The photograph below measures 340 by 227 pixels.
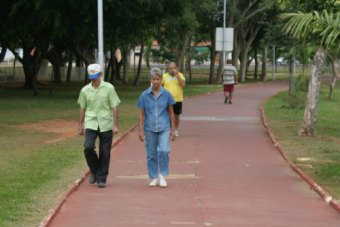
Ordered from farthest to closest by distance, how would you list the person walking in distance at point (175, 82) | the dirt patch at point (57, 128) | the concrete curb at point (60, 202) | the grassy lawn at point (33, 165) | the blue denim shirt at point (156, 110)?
the dirt patch at point (57, 128) → the person walking in distance at point (175, 82) → the blue denim shirt at point (156, 110) → the grassy lawn at point (33, 165) → the concrete curb at point (60, 202)

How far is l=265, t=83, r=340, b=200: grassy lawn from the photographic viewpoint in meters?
11.3

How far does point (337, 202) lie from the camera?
8906 millimetres

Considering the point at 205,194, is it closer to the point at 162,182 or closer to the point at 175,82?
the point at 162,182

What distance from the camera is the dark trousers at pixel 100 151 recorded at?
1016 cm

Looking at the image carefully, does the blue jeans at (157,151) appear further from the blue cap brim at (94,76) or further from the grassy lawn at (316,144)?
the grassy lawn at (316,144)

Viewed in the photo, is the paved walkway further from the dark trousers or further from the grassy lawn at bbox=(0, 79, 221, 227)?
the grassy lawn at bbox=(0, 79, 221, 227)

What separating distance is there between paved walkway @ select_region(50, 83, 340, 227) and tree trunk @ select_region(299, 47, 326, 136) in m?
1.64

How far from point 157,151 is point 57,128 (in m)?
8.89

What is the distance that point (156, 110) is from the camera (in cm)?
1027

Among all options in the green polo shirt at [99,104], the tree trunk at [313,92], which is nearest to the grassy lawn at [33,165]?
the green polo shirt at [99,104]

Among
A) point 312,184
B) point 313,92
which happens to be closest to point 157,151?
point 312,184

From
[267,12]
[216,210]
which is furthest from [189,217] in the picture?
[267,12]

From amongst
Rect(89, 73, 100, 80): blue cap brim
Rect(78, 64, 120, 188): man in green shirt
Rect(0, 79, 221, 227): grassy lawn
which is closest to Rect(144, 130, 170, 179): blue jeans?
Rect(78, 64, 120, 188): man in green shirt

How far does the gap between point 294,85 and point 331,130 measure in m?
12.5
